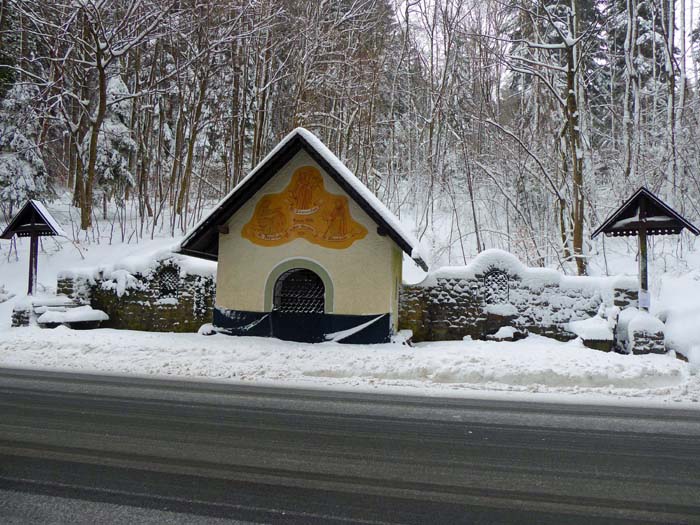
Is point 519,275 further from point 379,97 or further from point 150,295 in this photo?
point 379,97

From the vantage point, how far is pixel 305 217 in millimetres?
13969

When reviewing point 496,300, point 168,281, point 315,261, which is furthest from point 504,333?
point 168,281

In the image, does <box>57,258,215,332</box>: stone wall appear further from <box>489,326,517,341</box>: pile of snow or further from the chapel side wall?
<box>489,326,517,341</box>: pile of snow

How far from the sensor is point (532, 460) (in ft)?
16.9

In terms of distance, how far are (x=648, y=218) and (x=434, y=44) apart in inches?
605

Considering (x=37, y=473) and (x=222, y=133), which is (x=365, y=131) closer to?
(x=222, y=133)

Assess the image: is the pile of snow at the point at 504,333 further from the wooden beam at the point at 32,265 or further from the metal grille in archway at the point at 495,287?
the wooden beam at the point at 32,265

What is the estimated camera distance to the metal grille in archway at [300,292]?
14.2 meters

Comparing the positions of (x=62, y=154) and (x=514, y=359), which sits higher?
(x=62, y=154)

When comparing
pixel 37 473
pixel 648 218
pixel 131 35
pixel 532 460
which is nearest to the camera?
pixel 37 473

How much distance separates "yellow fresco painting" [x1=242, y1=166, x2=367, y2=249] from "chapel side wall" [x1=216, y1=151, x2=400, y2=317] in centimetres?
14

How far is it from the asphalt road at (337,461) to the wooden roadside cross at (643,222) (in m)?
5.69

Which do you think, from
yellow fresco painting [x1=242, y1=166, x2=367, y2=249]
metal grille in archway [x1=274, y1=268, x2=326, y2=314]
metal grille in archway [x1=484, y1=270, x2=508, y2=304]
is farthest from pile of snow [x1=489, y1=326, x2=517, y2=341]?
metal grille in archway [x1=274, y1=268, x2=326, y2=314]

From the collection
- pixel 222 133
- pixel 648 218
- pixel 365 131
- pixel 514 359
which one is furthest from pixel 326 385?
pixel 222 133
